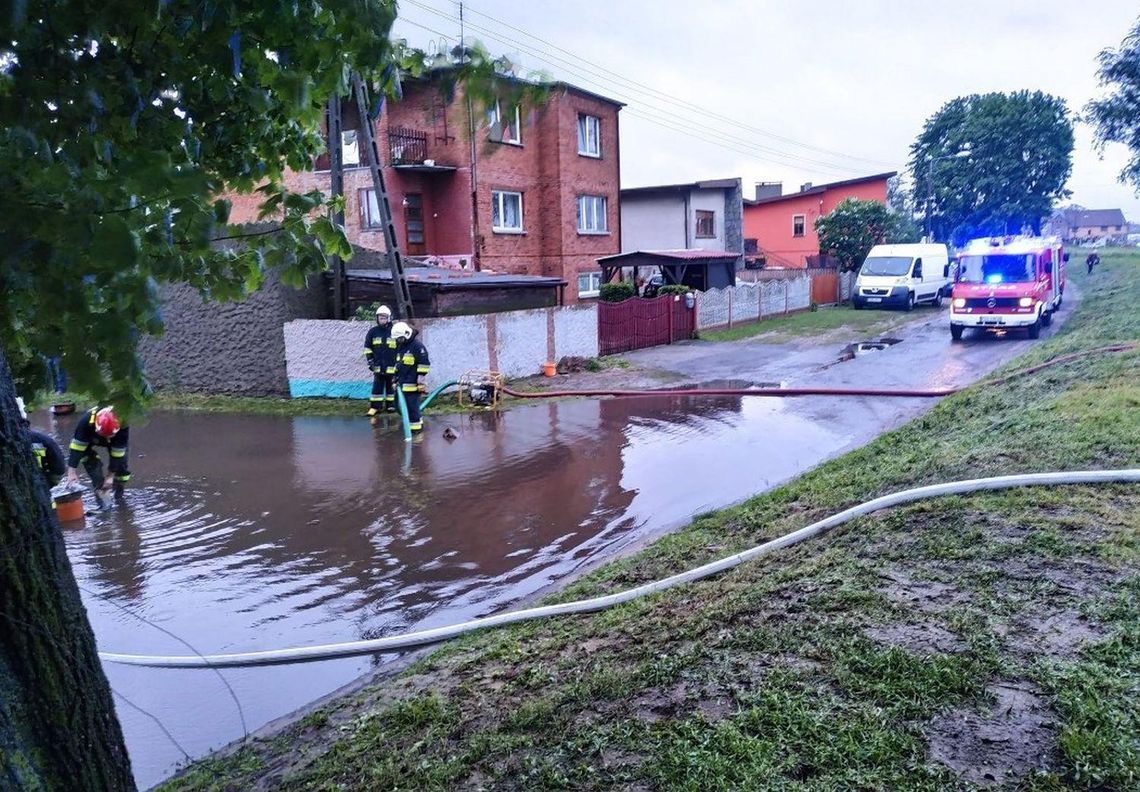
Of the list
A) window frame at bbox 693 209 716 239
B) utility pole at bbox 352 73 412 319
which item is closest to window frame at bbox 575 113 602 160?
window frame at bbox 693 209 716 239

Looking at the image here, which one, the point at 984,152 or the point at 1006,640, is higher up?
the point at 984,152

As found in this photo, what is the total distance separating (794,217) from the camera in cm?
4762

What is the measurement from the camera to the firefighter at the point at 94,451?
8883 mm

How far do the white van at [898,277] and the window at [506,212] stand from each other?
14.4 meters

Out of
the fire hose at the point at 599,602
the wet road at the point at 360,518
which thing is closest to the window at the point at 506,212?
the wet road at the point at 360,518

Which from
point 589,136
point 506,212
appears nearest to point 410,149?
point 506,212

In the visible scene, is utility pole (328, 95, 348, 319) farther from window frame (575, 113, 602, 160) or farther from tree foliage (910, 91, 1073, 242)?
tree foliage (910, 91, 1073, 242)

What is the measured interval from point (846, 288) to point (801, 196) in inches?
394

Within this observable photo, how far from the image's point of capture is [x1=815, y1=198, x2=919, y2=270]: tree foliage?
40.3 meters

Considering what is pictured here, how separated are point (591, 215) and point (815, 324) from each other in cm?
829

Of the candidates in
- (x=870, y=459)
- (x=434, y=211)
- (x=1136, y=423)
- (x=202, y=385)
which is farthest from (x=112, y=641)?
(x=434, y=211)

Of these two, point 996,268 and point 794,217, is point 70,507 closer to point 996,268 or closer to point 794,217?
point 996,268

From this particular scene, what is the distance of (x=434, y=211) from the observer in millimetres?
25047

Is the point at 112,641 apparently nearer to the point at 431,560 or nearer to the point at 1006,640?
the point at 431,560
